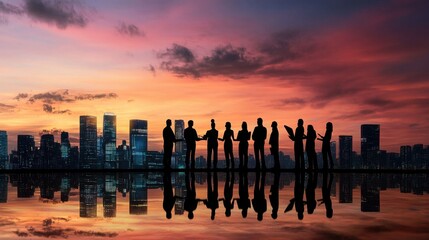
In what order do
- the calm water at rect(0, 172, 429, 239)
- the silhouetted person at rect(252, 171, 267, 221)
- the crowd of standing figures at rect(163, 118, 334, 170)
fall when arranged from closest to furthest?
1. the calm water at rect(0, 172, 429, 239)
2. the silhouetted person at rect(252, 171, 267, 221)
3. the crowd of standing figures at rect(163, 118, 334, 170)

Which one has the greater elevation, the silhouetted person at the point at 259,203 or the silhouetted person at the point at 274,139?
the silhouetted person at the point at 274,139

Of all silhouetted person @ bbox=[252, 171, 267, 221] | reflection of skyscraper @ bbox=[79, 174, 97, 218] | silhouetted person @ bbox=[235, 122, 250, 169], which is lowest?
reflection of skyscraper @ bbox=[79, 174, 97, 218]

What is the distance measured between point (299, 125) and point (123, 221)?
1550cm

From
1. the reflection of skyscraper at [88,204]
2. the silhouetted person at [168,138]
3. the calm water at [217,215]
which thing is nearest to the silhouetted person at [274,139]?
the silhouetted person at [168,138]

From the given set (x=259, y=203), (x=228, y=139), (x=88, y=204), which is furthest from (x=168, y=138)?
(x=259, y=203)

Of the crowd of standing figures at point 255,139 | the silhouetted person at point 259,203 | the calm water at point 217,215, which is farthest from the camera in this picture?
the crowd of standing figures at point 255,139

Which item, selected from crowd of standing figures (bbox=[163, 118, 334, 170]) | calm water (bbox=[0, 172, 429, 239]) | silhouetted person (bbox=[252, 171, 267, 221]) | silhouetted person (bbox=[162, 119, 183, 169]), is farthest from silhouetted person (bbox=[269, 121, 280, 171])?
silhouetted person (bbox=[252, 171, 267, 221])

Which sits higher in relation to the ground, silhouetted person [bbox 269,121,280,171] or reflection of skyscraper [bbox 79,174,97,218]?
silhouetted person [bbox 269,121,280,171]

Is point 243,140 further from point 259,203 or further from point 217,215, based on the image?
point 217,215

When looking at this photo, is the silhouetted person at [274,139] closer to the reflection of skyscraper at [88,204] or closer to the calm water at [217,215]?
the calm water at [217,215]

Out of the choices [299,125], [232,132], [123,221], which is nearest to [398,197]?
[123,221]

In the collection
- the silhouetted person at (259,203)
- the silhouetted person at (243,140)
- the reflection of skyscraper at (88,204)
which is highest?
the silhouetted person at (243,140)

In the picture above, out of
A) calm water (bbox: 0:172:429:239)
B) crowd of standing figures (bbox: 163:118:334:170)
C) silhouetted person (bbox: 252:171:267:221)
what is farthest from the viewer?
crowd of standing figures (bbox: 163:118:334:170)

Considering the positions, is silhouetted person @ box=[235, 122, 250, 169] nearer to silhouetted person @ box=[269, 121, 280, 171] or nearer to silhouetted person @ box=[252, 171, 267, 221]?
silhouetted person @ box=[269, 121, 280, 171]
